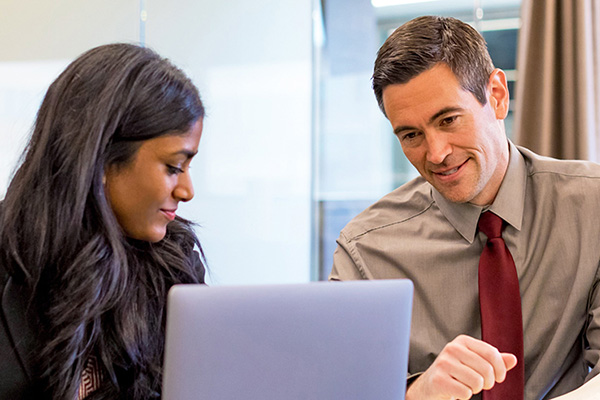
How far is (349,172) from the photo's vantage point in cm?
347

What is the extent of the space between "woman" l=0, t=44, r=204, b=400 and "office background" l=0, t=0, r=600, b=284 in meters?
0.81

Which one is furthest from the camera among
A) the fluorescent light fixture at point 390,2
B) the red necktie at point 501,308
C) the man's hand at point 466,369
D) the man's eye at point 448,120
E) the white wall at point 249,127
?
the fluorescent light fixture at point 390,2

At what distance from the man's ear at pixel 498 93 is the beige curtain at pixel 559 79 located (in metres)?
1.54

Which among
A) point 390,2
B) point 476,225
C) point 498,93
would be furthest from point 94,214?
point 390,2

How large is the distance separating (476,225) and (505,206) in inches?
2.7

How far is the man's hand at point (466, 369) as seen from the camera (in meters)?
0.91

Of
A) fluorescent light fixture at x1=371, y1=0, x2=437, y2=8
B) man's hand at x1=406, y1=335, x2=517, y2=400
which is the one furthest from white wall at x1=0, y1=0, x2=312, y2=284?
man's hand at x1=406, y1=335, x2=517, y2=400

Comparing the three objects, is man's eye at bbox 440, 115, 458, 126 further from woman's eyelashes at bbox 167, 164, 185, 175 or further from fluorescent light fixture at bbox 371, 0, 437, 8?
fluorescent light fixture at bbox 371, 0, 437, 8

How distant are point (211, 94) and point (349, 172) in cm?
104

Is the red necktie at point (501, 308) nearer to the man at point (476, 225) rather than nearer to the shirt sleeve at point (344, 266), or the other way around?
the man at point (476, 225)

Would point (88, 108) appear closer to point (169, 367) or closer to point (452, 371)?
point (169, 367)

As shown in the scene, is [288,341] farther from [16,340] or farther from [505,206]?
[505,206]

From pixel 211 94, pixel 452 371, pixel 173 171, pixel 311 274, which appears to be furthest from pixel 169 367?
pixel 311 274

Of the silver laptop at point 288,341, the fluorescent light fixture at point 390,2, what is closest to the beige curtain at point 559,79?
the fluorescent light fixture at point 390,2
